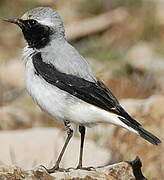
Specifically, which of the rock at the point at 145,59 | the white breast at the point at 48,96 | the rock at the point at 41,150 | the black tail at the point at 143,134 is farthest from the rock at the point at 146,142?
the rock at the point at 145,59

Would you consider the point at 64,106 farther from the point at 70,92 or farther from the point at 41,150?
the point at 41,150

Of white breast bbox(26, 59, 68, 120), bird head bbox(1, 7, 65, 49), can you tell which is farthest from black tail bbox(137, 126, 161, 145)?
bird head bbox(1, 7, 65, 49)

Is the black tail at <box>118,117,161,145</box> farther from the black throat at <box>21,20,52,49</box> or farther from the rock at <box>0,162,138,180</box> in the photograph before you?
the black throat at <box>21,20,52,49</box>

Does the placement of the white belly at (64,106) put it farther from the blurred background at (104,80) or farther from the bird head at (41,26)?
the blurred background at (104,80)

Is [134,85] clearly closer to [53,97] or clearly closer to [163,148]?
[163,148]

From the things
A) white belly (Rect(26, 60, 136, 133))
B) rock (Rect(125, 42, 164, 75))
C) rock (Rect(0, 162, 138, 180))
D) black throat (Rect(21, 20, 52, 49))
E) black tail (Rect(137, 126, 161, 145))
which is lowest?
rock (Rect(0, 162, 138, 180))

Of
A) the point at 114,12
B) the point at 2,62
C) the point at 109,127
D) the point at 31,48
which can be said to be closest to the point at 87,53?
the point at 2,62

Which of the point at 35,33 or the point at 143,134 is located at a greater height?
the point at 35,33

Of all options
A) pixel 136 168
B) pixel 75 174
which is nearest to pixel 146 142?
pixel 136 168
